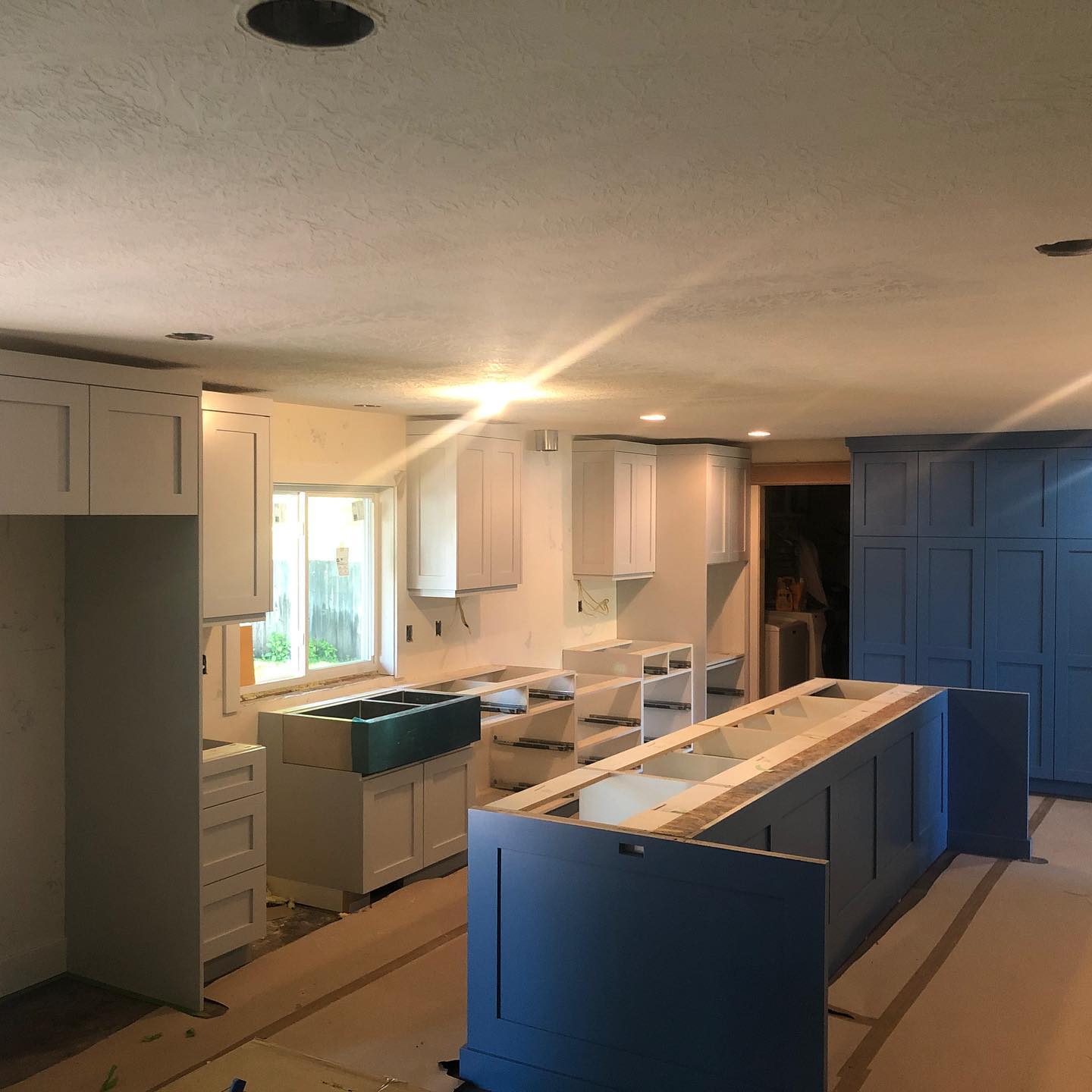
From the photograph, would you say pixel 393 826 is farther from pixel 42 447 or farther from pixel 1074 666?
pixel 1074 666

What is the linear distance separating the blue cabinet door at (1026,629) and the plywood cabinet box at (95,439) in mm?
5297

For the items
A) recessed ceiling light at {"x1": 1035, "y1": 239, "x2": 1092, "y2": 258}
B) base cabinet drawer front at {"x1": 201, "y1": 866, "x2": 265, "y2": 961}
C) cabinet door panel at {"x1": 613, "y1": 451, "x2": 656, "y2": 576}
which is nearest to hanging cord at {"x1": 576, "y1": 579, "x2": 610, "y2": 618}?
cabinet door panel at {"x1": 613, "y1": 451, "x2": 656, "y2": 576}

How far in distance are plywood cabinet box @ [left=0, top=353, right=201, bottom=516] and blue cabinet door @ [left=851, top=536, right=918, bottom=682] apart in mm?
5070

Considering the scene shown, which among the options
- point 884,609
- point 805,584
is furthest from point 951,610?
point 805,584

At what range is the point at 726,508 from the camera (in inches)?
312

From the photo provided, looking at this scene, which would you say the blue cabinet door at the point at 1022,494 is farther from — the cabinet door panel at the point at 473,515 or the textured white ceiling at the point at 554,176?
the textured white ceiling at the point at 554,176

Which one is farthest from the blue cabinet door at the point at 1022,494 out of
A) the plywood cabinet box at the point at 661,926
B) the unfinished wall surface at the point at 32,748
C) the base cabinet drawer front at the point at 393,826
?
the unfinished wall surface at the point at 32,748

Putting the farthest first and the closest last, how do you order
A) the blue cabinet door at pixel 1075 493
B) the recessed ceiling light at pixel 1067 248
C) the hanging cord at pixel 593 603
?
the hanging cord at pixel 593 603, the blue cabinet door at pixel 1075 493, the recessed ceiling light at pixel 1067 248

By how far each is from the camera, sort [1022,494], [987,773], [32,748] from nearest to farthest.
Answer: [32,748], [987,773], [1022,494]

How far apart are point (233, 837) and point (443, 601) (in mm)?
2249

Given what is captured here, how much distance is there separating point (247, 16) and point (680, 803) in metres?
2.72

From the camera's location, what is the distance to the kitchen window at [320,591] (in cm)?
514

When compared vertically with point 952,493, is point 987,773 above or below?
below

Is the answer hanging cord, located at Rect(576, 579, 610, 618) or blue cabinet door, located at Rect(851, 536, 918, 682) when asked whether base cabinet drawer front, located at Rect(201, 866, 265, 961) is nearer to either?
hanging cord, located at Rect(576, 579, 610, 618)
